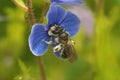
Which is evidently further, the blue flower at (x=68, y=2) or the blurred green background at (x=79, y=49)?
the blurred green background at (x=79, y=49)

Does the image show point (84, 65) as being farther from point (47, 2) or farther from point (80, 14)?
point (47, 2)

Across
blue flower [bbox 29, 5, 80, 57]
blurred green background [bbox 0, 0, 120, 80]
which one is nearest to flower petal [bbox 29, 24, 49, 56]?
blue flower [bbox 29, 5, 80, 57]

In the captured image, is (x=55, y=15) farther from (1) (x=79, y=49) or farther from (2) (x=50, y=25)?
(1) (x=79, y=49)

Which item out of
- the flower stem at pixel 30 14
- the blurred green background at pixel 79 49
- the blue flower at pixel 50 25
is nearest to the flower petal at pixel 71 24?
the blue flower at pixel 50 25

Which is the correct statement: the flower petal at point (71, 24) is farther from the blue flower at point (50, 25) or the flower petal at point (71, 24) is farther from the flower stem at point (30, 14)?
the flower stem at point (30, 14)

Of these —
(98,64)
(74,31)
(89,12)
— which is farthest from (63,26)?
(89,12)

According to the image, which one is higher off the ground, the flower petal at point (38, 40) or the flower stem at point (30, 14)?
Result: the flower stem at point (30, 14)

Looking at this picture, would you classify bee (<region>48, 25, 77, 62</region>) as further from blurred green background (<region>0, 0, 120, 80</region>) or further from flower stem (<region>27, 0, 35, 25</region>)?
blurred green background (<region>0, 0, 120, 80</region>)

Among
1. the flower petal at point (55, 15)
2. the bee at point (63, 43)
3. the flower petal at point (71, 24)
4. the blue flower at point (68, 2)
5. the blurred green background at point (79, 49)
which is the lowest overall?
the blurred green background at point (79, 49)
